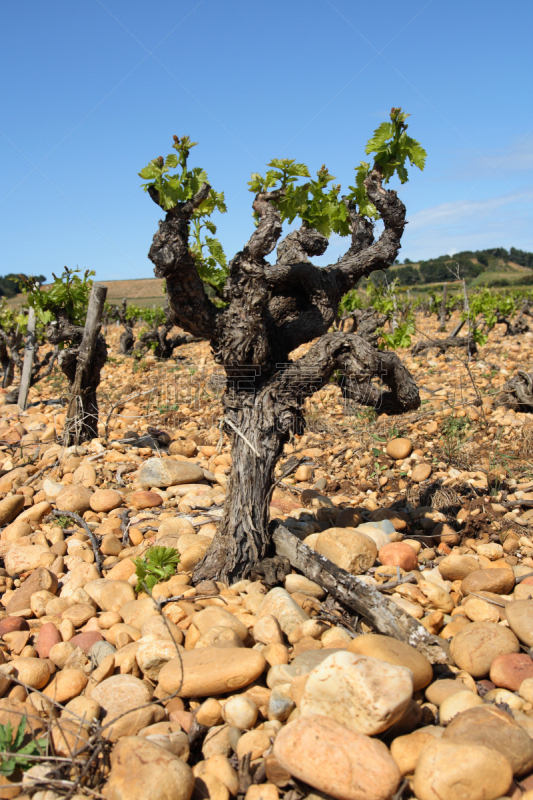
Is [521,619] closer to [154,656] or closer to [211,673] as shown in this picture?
[211,673]

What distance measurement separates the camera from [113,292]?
5784 centimetres

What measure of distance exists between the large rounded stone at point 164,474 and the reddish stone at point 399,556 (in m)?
2.46

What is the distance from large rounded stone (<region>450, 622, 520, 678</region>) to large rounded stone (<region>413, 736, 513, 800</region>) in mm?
832

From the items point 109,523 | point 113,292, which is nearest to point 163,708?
point 109,523

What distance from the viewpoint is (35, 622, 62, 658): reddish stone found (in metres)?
3.12

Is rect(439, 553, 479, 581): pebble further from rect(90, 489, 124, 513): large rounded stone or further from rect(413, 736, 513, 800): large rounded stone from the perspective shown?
rect(90, 489, 124, 513): large rounded stone

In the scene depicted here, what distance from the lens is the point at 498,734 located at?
212cm

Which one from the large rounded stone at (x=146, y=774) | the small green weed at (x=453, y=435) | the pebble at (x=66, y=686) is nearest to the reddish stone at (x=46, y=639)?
the pebble at (x=66, y=686)

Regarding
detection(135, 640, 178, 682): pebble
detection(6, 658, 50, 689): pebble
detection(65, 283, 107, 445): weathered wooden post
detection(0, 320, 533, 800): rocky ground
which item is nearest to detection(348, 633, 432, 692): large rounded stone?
detection(0, 320, 533, 800): rocky ground

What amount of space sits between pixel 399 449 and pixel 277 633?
3686 millimetres

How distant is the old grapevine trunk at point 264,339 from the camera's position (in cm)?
340

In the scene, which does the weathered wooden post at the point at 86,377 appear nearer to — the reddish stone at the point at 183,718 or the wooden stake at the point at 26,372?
the wooden stake at the point at 26,372

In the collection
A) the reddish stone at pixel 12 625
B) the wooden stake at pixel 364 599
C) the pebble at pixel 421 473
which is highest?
the pebble at pixel 421 473

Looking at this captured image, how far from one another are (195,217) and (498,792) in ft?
11.9
